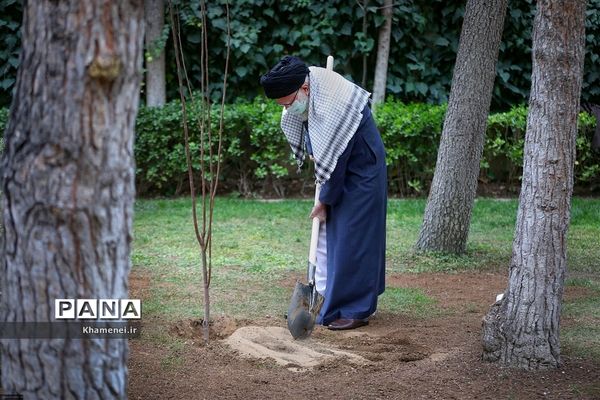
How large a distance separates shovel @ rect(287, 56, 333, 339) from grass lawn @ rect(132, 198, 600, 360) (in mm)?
385

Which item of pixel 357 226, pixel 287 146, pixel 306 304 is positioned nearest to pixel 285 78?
pixel 357 226

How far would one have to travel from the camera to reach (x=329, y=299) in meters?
5.92

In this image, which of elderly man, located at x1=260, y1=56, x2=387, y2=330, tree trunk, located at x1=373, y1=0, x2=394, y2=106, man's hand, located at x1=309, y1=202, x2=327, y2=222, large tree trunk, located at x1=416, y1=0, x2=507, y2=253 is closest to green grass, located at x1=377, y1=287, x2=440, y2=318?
elderly man, located at x1=260, y1=56, x2=387, y2=330

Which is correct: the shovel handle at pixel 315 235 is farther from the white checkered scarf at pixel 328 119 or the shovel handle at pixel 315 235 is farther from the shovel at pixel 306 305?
the white checkered scarf at pixel 328 119

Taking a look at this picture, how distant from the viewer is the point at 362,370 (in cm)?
489

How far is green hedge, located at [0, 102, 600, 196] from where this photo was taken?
37.7 ft

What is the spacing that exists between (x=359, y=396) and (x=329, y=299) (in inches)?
60.0

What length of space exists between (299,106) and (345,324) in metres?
1.52

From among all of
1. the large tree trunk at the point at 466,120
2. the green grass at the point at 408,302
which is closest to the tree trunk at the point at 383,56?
the large tree trunk at the point at 466,120

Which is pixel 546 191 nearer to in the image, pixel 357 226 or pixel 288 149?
pixel 357 226

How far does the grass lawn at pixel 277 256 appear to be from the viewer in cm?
638

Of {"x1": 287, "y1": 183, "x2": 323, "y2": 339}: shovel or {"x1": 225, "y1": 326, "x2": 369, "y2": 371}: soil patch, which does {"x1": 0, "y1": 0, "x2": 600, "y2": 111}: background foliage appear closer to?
{"x1": 287, "y1": 183, "x2": 323, "y2": 339}: shovel

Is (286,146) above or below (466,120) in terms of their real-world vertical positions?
below

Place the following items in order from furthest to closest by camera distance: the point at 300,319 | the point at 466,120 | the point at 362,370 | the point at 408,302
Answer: the point at 466,120 < the point at 408,302 < the point at 300,319 < the point at 362,370
